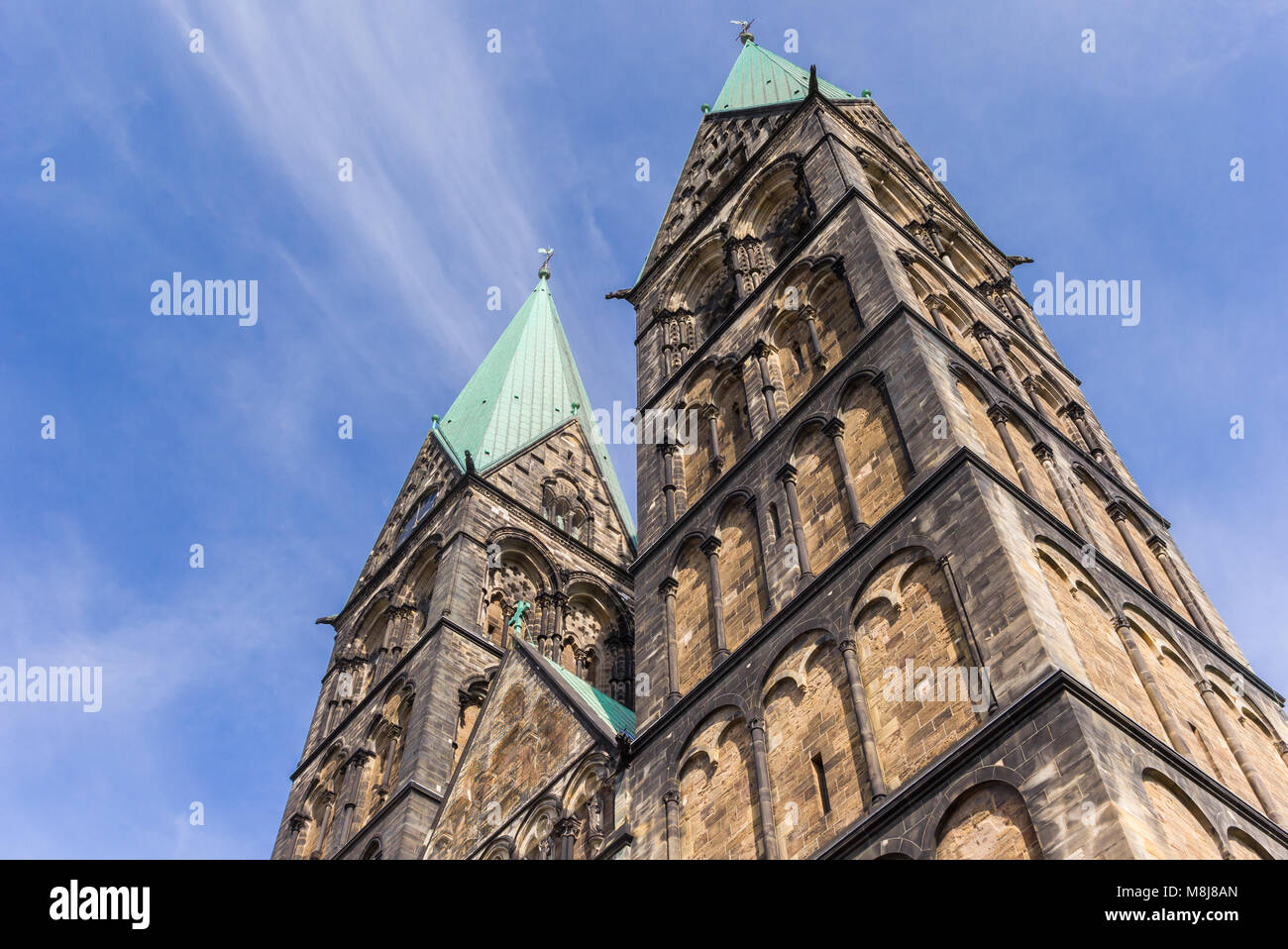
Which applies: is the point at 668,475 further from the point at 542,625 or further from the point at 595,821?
the point at 542,625

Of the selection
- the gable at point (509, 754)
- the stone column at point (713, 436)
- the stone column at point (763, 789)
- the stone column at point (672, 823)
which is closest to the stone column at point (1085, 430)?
the stone column at point (713, 436)

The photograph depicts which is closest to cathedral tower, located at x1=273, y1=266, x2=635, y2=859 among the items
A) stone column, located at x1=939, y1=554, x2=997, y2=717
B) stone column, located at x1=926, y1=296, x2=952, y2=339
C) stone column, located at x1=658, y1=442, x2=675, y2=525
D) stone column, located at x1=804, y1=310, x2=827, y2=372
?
stone column, located at x1=658, y1=442, x2=675, y2=525

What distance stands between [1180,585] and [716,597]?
5.97m

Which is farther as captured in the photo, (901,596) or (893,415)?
(893,415)

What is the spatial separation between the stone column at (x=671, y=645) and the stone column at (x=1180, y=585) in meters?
6.40

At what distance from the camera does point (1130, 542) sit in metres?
16.7

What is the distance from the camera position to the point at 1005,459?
15500 millimetres

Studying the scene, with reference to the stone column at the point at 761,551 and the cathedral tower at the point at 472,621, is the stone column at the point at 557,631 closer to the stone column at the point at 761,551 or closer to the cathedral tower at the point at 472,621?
the cathedral tower at the point at 472,621

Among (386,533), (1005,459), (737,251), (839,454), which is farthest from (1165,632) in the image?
(386,533)

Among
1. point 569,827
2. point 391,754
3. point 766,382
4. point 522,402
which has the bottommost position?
point 569,827

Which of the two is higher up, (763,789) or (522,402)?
(522,402)

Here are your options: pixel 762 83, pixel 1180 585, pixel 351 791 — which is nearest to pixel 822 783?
pixel 1180 585

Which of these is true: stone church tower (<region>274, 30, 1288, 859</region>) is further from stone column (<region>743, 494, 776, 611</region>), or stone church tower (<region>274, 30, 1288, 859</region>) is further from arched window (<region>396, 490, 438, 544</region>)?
arched window (<region>396, 490, 438, 544</region>)
